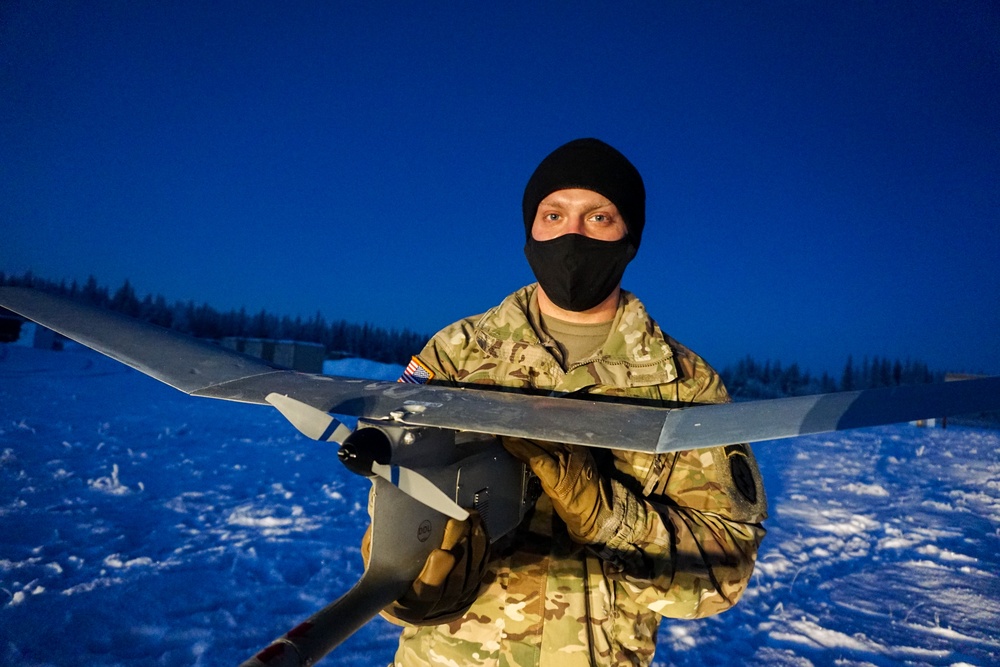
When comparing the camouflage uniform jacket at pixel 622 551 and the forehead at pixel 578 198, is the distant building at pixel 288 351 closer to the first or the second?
the forehead at pixel 578 198

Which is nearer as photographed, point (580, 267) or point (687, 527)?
point (687, 527)

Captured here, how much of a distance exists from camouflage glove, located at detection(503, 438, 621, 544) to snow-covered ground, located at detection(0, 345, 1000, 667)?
2456 mm

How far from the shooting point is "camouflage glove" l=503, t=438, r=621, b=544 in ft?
5.52

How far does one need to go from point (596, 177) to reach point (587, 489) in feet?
4.87

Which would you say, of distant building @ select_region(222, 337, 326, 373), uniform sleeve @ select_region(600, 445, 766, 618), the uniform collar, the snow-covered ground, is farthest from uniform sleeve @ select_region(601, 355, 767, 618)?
distant building @ select_region(222, 337, 326, 373)

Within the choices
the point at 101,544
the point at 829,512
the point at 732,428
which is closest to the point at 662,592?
the point at 732,428

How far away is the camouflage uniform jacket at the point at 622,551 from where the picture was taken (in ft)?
6.63

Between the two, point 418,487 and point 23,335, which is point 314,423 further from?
point 23,335

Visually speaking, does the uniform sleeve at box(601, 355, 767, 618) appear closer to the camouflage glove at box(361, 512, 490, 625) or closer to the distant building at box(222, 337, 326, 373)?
the camouflage glove at box(361, 512, 490, 625)

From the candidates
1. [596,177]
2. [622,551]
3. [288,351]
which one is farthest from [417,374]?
[288,351]

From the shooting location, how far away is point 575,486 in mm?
1763

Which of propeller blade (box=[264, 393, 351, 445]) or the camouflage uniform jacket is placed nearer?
propeller blade (box=[264, 393, 351, 445])

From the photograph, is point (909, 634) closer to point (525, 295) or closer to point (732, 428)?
point (525, 295)

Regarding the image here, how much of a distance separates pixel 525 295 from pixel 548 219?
16.2 inches
